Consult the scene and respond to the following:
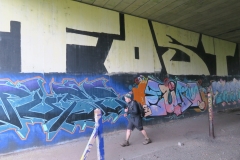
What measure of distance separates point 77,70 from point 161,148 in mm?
3584

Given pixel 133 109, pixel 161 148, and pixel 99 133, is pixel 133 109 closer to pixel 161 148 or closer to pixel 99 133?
pixel 161 148

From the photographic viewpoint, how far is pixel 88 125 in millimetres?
6109

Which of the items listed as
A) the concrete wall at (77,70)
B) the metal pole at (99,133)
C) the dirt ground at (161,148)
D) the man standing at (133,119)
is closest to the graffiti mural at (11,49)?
the concrete wall at (77,70)

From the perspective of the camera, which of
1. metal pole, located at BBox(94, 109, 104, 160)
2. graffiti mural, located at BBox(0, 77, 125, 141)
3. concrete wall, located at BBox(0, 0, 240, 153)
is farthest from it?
concrete wall, located at BBox(0, 0, 240, 153)

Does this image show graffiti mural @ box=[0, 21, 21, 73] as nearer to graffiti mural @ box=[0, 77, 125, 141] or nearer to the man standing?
graffiti mural @ box=[0, 77, 125, 141]

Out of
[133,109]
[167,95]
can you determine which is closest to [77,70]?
[133,109]

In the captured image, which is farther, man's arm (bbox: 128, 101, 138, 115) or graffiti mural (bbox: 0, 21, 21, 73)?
man's arm (bbox: 128, 101, 138, 115)

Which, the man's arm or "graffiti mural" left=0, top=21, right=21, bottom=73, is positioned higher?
"graffiti mural" left=0, top=21, right=21, bottom=73

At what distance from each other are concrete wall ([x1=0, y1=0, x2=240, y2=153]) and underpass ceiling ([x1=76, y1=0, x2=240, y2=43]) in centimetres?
35

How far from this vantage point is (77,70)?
19.8 ft

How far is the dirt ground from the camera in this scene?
179 inches

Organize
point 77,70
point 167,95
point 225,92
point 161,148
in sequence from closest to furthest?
point 161,148, point 77,70, point 167,95, point 225,92

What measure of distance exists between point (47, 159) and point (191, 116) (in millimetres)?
7305

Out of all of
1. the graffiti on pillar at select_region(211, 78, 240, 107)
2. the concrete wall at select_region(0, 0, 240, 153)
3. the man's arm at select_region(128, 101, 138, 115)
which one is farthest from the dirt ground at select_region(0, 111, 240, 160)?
the graffiti on pillar at select_region(211, 78, 240, 107)
